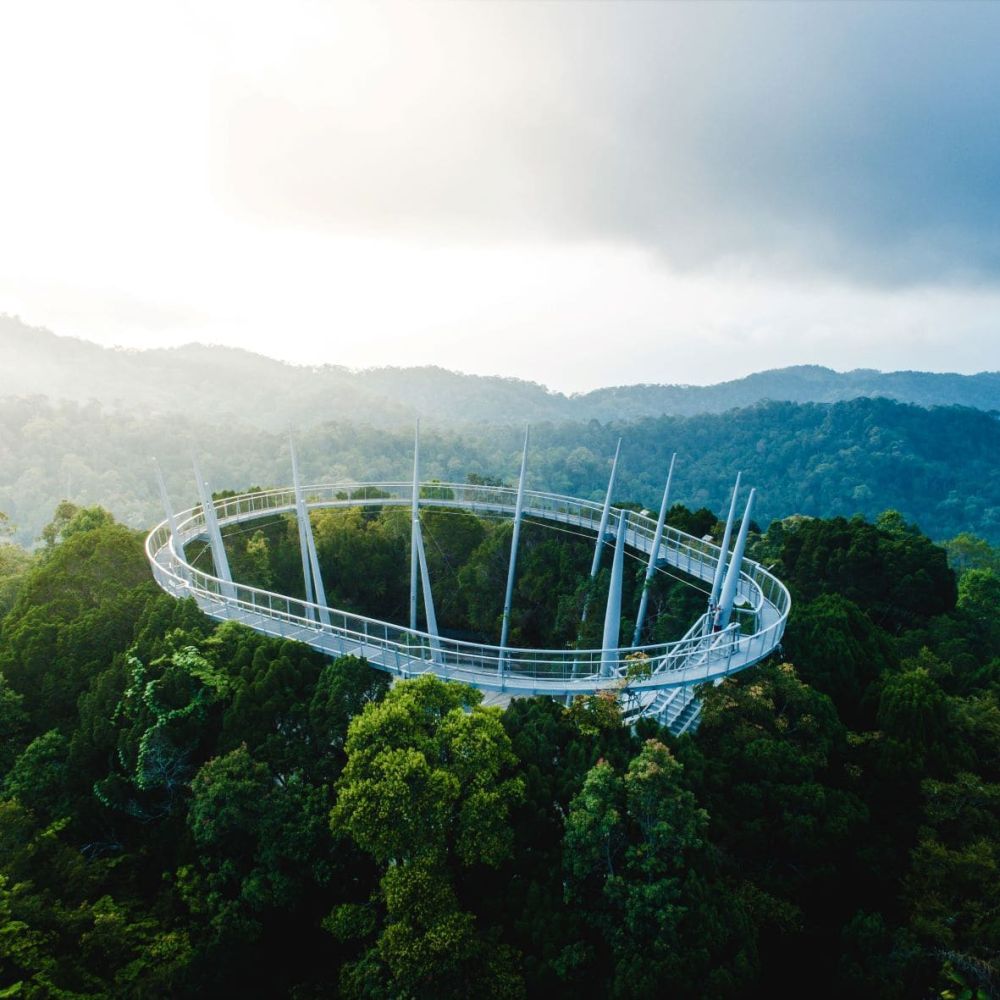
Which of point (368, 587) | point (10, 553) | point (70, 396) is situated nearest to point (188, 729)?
point (368, 587)

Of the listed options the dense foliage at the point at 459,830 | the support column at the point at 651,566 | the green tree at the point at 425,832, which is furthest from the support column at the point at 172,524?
the support column at the point at 651,566

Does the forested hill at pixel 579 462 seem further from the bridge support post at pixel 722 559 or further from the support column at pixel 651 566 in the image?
the bridge support post at pixel 722 559

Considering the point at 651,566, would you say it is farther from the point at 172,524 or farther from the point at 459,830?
the point at 172,524

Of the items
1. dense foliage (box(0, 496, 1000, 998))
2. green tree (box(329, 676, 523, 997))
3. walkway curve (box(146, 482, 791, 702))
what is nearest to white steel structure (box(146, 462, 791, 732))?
walkway curve (box(146, 482, 791, 702))

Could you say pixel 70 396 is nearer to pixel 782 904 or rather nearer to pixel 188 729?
pixel 188 729

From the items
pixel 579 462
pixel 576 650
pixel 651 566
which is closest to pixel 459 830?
pixel 576 650
